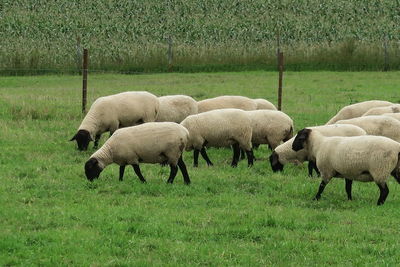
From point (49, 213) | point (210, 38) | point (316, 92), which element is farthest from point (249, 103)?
point (210, 38)

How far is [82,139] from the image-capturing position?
53.4 feet

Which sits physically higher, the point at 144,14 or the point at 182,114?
the point at 144,14

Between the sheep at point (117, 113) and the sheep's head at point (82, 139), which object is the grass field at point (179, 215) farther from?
the sheep at point (117, 113)

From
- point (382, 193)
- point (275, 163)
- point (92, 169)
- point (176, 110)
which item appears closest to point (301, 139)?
point (275, 163)

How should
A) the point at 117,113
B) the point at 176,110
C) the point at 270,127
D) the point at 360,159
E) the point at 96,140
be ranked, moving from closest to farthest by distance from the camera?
the point at 360,159 → the point at 270,127 → the point at 96,140 → the point at 117,113 → the point at 176,110

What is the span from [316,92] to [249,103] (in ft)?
38.6

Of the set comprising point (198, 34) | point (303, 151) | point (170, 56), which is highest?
point (198, 34)

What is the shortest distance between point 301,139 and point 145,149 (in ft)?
9.39

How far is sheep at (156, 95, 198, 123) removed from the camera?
1777 cm

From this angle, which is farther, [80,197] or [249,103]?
[249,103]

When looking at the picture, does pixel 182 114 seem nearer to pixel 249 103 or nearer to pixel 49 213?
pixel 249 103

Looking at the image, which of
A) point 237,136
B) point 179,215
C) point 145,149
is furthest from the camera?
point 237,136

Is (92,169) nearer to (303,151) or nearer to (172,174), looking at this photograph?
(172,174)

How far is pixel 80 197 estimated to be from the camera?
11930mm
